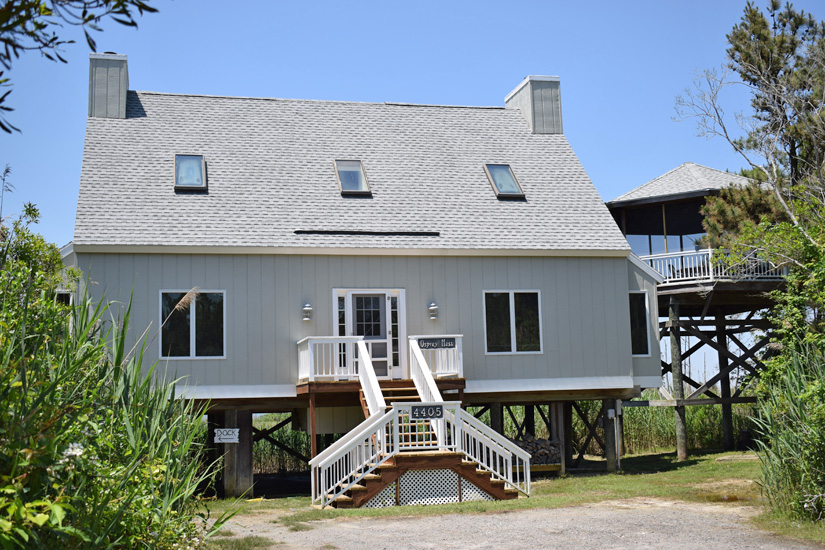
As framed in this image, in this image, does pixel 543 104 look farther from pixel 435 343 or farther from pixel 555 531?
pixel 555 531

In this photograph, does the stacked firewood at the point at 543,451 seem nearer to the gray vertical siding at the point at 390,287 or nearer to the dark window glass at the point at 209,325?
the gray vertical siding at the point at 390,287

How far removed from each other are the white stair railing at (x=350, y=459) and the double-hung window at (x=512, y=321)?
4272 mm

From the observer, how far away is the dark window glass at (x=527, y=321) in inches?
680

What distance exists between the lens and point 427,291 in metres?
→ 16.9

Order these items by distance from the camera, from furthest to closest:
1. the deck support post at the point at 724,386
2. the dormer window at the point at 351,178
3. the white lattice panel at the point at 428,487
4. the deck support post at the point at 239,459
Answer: the deck support post at the point at 724,386, the dormer window at the point at 351,178, the deck support post at the point at 239,459, the white lattice panel at the point at 428,487

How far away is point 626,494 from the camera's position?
12.9m

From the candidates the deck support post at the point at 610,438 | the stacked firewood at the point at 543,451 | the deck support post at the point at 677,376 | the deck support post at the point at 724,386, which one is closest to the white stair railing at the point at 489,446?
the stacked firewood at the point at 543,451

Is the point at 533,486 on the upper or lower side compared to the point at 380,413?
lower

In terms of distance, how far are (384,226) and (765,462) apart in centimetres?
866

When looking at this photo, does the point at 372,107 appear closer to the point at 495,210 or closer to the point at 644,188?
the point at 495,210

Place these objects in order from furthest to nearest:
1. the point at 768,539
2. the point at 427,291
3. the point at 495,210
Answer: the point at 495,210 → the point at 427,291 → the point at 768,539

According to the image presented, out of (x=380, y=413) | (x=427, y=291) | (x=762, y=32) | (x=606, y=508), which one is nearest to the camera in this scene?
(x=606, y=508)

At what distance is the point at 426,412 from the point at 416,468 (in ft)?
2.80

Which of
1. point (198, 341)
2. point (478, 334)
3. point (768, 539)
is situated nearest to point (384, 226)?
point (478, 334)
